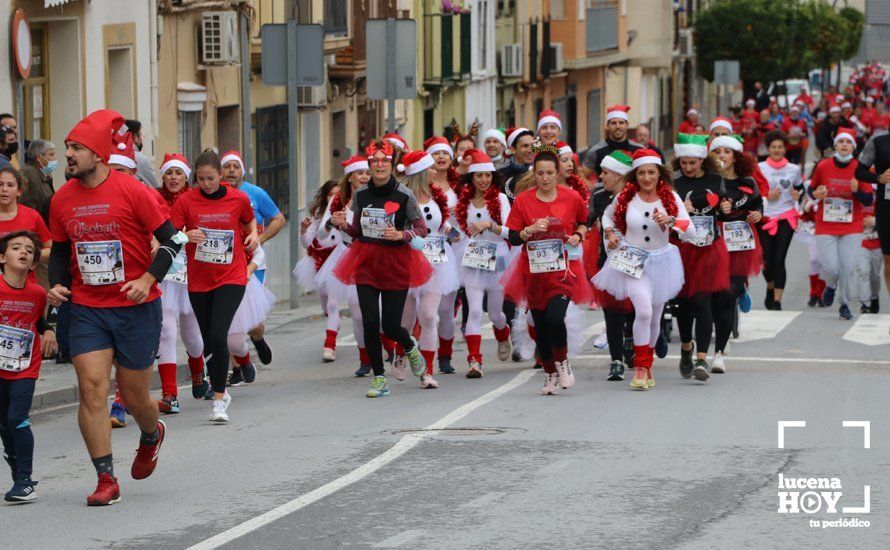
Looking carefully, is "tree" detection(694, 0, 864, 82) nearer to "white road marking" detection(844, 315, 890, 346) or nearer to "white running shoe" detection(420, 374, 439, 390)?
"white road marking" detection(844, 315, 890, 346)

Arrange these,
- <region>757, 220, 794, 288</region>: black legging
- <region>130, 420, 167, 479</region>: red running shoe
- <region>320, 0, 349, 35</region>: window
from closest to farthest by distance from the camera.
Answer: <region>130, 420, 167, 479</region>: red running shoe → <region>757, 220, 794, 288</region>: black legging → <region>320, 0, 349, 35</region>: window

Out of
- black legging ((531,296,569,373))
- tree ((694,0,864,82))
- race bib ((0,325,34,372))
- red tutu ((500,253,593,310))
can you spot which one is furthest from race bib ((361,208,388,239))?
tree ((694,0,864,82))

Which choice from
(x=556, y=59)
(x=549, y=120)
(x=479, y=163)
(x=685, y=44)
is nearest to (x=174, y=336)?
(x=479, y=163)

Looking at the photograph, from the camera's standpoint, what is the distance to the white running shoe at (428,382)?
14477mm

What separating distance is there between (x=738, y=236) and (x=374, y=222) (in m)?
3.41

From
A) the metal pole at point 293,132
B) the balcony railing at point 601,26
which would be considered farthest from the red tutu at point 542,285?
the balcony railing at point 601,26

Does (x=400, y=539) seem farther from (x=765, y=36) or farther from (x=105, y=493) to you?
(x=765, y=36)

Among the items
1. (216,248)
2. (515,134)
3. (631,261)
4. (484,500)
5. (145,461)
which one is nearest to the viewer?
(484,500)

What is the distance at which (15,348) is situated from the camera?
32.3 feet

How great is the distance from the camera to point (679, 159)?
600 inches

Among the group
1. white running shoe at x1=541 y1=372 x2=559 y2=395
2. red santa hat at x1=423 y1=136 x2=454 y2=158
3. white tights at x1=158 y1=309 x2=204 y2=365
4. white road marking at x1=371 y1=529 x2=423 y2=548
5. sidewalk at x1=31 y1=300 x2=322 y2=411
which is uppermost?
red santa hat at x1=423 y1=136 x2=454 y2=158

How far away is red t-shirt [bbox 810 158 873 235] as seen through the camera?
21.1 meters

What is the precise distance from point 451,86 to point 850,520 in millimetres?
35927

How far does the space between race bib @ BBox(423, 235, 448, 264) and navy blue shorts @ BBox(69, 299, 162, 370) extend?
5410mm
